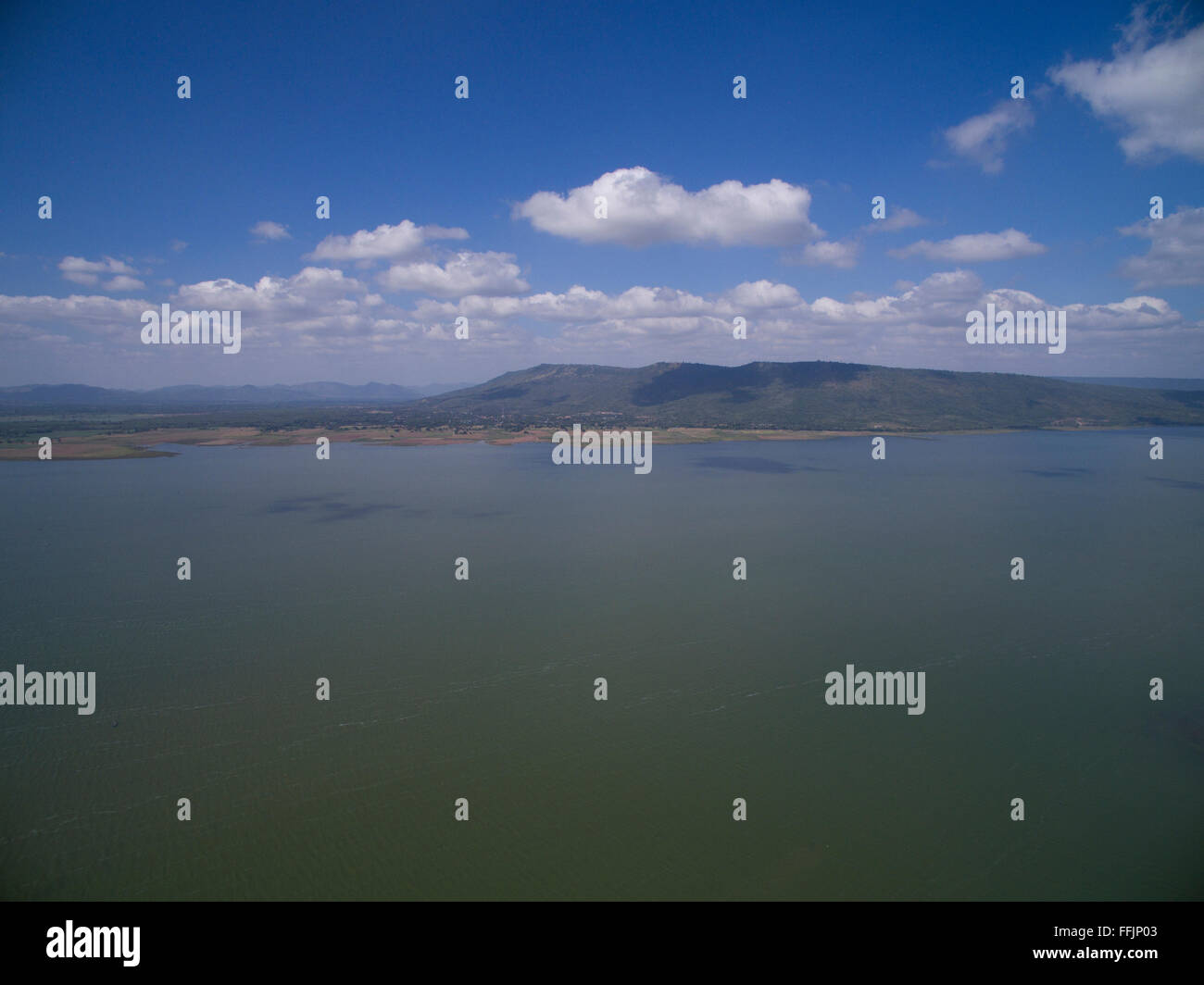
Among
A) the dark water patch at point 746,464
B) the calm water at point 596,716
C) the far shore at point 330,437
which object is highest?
the far shore at point 330,437

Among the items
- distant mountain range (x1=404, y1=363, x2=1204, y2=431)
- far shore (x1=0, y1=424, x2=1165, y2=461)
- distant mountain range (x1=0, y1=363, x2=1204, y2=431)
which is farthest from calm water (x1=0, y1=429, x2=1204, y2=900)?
distant mountain range (x1=404, y1=363, x2=1204, y2=431)

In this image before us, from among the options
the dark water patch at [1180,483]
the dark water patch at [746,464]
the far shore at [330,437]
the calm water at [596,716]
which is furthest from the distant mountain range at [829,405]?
the calm water at [596,716]

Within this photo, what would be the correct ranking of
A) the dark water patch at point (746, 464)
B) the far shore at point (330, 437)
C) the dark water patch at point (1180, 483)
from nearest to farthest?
the dark water patch at point (1180, 483) < the dark water patch at point (746, 464) < the far shore at point (330, 437)

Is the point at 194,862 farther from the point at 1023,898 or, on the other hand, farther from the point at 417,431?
the point at 417,431

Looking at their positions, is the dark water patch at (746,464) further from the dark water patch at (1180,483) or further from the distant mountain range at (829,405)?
the distant mountain range at (829,405)

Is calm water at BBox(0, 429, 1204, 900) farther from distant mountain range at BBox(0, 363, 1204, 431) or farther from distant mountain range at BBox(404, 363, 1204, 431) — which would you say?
distant mountain range at BBox(404, 363, 1204, 431)
